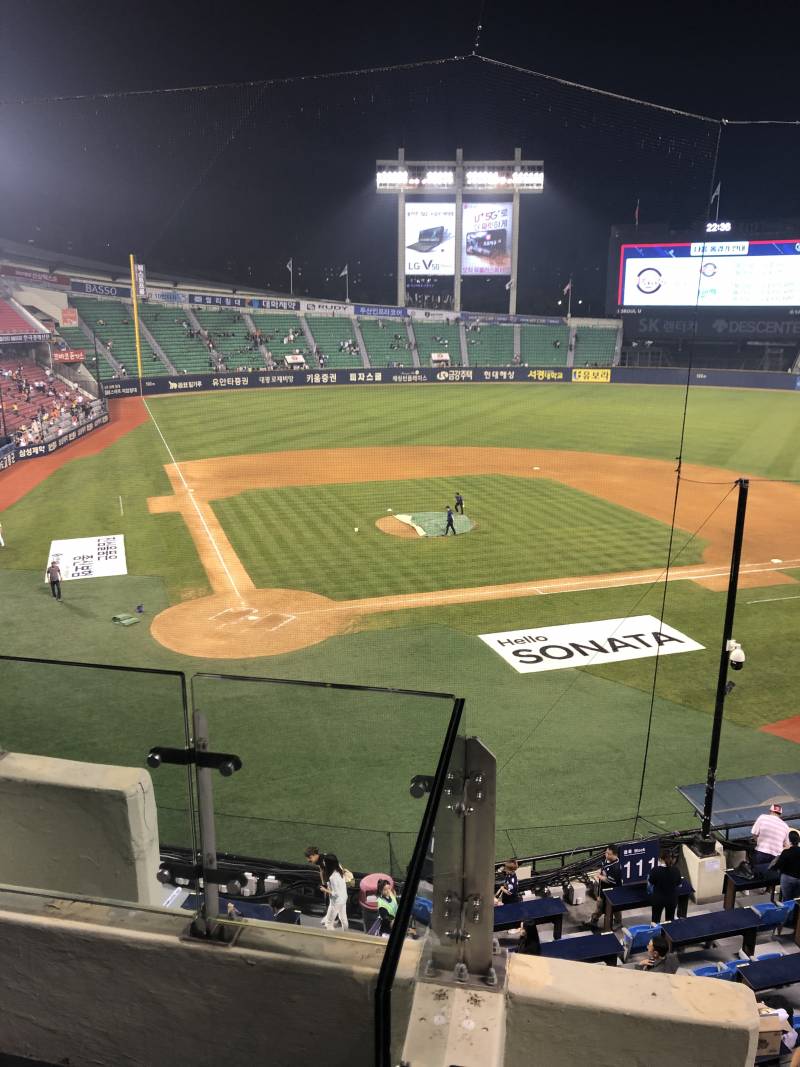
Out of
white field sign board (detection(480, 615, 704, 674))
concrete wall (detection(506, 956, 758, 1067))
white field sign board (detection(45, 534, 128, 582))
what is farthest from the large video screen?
concrete wall (detection(506, 956, 758, 1067))

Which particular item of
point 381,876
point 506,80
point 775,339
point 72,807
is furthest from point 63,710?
point 775,339

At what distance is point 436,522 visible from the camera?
27219 mm

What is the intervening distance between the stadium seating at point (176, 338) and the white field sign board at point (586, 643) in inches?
2037

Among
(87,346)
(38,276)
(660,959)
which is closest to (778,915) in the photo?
(660,959)

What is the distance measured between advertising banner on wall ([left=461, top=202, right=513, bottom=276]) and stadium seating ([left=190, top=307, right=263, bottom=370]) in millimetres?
23853

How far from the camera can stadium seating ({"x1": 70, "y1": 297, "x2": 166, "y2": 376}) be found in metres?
61.5

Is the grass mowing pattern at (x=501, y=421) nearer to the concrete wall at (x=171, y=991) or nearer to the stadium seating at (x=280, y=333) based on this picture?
the stadium seating at (x=280, y=333)

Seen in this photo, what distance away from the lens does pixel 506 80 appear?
31.8 meters

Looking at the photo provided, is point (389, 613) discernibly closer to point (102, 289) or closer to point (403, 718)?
point (403, 718)

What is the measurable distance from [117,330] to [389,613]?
174 ft

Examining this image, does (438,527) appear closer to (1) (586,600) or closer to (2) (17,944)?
(1) (586,600)

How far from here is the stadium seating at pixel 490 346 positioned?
78562mm

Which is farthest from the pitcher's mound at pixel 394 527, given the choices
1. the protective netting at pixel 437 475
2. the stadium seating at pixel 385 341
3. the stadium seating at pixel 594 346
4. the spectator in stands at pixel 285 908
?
the stadium seating at pixel 594 346

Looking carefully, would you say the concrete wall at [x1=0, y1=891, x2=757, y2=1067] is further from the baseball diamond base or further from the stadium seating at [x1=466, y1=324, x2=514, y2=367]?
the stadium seating at [x1=466, y1=324, x2=514, y2=367]
